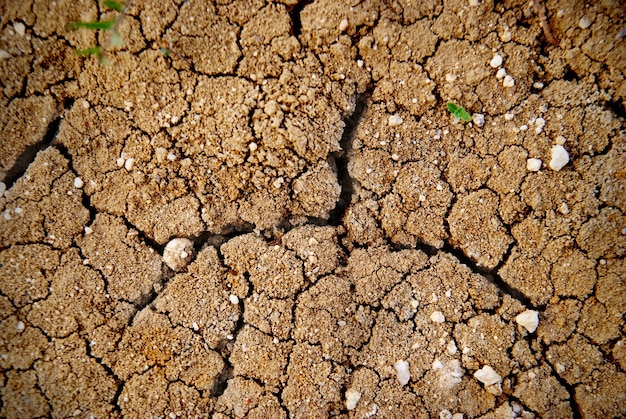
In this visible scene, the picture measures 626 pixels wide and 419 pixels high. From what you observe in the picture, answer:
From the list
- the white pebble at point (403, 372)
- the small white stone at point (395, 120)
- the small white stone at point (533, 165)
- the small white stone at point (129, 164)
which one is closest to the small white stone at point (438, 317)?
the white pebble at point (403, 372)

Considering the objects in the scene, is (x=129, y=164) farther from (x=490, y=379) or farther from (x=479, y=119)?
(x=490, y=379)

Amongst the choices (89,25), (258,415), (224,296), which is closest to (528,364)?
(258,415)

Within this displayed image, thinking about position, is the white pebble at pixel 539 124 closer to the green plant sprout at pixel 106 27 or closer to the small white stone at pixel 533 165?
the small white stone at pixel 533 165

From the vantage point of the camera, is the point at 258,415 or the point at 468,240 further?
the point at 468,240

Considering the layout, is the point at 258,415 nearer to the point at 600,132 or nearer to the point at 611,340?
the point at 611,340

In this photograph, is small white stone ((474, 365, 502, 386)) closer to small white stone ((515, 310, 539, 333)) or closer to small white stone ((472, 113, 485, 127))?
small white stone ((515, 310, 539, 333))

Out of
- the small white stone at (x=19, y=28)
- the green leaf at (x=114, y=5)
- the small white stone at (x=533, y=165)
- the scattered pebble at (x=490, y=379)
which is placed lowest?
the scattered pebble at (x=490, y=379)
